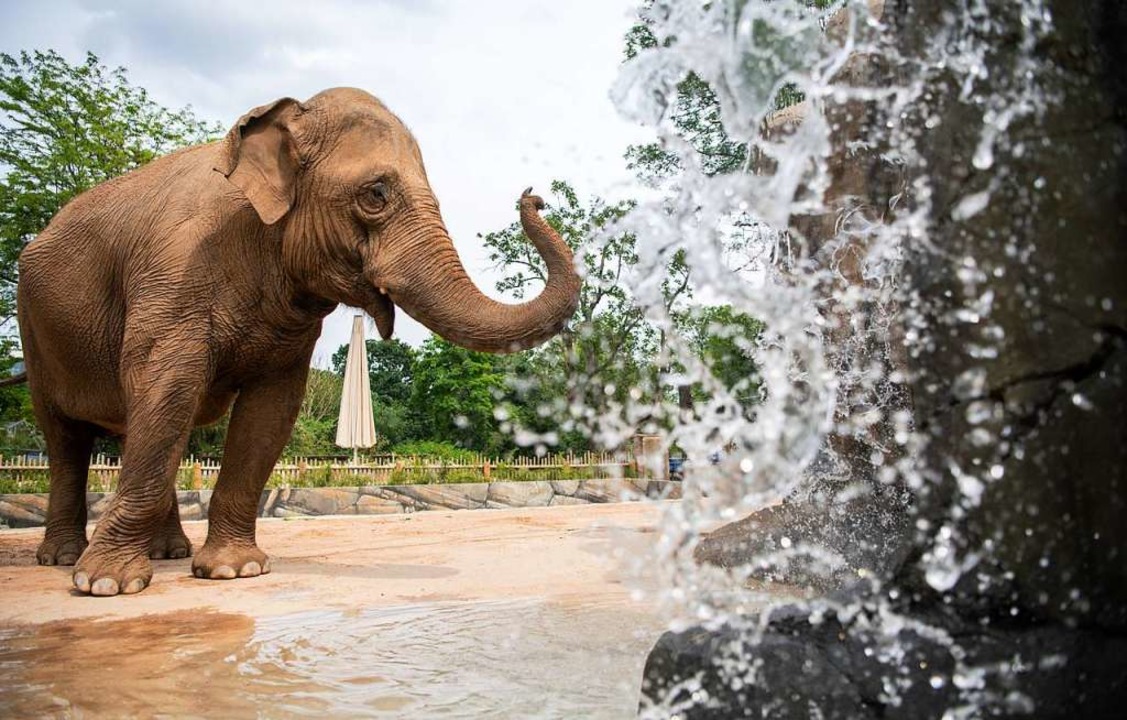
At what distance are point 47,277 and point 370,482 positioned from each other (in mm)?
8736

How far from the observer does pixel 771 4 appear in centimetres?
231

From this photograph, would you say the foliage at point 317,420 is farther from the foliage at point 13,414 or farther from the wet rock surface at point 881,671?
the wet rock surface at point 881,671

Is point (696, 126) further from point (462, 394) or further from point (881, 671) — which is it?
point (881, 671)

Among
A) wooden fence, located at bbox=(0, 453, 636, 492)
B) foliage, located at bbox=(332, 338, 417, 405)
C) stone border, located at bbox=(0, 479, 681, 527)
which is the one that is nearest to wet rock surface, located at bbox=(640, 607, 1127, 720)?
wooden fence, located at bbox=(0, 453, 636, 492)

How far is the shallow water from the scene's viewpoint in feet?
8.52

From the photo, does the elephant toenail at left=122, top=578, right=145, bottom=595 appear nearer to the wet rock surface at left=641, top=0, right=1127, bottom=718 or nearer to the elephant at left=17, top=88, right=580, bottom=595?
the elephant at left=17, top=88, right=580, bottom=595

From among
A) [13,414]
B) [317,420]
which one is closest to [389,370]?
[317,420]

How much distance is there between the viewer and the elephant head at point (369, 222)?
193 inches

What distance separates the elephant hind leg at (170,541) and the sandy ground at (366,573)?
1.09ft

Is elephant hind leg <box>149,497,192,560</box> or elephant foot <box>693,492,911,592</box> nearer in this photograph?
elephant foot <box>693,492,911,592</box>

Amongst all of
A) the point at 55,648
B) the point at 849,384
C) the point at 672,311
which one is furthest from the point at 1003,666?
the point at 672,311

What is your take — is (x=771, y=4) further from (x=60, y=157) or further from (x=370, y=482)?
(x=60, y=157)

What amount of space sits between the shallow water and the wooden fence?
5764 millimetres

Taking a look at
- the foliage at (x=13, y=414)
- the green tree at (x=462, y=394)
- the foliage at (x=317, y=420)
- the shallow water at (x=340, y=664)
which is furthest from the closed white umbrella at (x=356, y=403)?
the shallow water at (x=340, y=664)
